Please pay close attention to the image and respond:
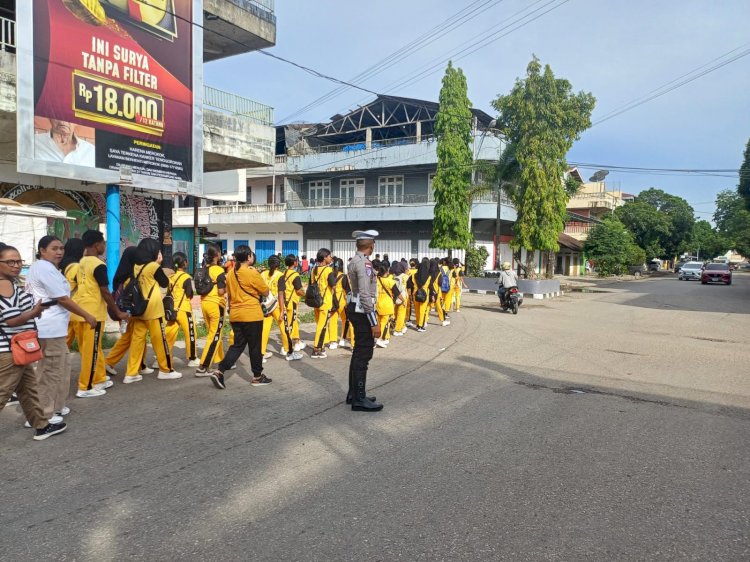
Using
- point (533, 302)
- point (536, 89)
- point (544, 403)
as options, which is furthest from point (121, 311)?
point (536, 89)

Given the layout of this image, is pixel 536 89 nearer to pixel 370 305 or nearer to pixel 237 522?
pixel 370 305

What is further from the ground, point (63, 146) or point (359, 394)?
point (63, 146)

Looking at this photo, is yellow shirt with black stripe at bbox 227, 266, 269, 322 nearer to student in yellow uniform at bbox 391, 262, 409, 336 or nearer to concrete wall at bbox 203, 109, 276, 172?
student in yellow uniform at bbox 391, 262, 409, 336

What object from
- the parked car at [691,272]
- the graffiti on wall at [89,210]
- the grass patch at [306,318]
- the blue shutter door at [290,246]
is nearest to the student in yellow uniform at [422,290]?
the grass patch at [306,318]

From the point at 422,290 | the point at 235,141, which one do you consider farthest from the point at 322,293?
the point at 235,141

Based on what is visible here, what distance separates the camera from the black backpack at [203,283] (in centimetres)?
745

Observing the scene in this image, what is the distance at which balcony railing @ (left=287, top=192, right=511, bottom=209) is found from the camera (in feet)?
101

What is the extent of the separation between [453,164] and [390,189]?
325 inches

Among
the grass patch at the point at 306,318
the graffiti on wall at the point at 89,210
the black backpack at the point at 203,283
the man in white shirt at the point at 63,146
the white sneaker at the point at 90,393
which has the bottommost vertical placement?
the grass patch at the point at 306,318

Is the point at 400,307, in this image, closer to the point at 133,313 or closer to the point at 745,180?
the point at 133,313

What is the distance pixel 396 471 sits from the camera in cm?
413

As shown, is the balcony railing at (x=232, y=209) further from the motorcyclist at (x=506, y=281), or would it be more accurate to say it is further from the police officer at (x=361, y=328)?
the police officer at (x=361, y=328)

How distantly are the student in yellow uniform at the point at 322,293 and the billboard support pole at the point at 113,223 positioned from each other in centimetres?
624

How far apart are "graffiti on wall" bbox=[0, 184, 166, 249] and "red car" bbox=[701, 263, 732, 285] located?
33485 mm
